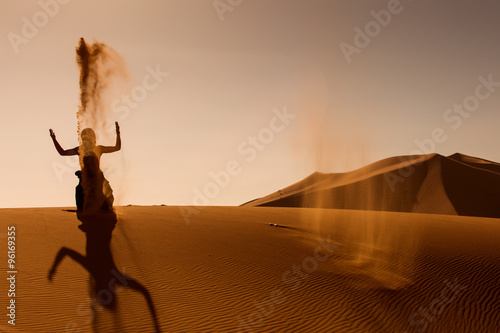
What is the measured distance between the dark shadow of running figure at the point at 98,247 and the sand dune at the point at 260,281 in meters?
0.22

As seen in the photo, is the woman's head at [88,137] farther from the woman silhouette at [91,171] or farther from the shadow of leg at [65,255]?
the shadow of leg at [65,255]

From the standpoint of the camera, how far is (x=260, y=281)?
36.1 feet

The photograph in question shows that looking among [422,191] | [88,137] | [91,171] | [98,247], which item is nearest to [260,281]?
[98,247]

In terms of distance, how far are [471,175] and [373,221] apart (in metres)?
74.1

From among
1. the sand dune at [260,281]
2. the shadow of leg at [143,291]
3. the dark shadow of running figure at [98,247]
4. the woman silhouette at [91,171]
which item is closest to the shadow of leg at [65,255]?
the dark shadow of running figure at [98,247]

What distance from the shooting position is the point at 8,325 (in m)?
6.99

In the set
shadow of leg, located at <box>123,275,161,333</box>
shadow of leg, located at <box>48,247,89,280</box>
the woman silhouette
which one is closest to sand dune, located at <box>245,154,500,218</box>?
the woman silhouette

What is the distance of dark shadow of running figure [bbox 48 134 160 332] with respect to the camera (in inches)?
358

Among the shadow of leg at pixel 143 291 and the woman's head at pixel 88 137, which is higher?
the woman's head at pixel 88 137

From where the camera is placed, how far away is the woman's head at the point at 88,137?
1220cm

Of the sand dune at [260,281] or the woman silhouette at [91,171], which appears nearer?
the sand dune at [260,281]

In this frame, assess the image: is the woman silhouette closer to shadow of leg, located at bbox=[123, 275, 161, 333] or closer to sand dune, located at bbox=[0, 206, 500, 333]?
sand dune, located at bbox=[0, 206, 500, 333]

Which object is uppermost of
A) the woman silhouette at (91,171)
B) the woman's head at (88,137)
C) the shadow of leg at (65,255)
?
the woman's head at (88,137)

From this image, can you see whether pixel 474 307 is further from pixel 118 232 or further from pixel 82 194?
pixel 82 194
